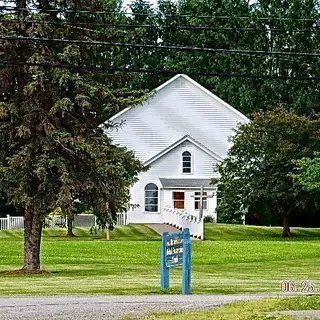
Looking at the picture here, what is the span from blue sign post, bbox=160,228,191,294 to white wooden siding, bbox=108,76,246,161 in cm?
4349

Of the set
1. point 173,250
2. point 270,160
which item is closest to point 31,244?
point 173,250

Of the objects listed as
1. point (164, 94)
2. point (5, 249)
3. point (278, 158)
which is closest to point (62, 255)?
point (5, 249)

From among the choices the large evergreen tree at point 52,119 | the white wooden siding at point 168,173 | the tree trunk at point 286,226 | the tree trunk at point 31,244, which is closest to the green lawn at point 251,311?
the large evergreen tree at point 52,119

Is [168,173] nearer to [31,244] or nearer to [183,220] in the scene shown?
[183,220]

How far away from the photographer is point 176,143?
63.6 meters

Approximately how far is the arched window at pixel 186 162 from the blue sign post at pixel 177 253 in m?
42.4

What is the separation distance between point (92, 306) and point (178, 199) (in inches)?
1871

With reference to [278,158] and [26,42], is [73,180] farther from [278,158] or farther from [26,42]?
[278,158]

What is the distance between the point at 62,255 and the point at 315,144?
20381 millimetres

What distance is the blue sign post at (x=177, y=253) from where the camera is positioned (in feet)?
67.3

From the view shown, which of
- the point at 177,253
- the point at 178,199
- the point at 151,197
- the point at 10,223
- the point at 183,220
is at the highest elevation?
the point at 151,197

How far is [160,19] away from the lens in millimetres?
76750

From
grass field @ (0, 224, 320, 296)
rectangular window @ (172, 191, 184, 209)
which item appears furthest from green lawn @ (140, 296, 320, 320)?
rectangular window @ (172, 191, 184, 209)

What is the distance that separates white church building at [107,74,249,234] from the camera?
63.3 m
